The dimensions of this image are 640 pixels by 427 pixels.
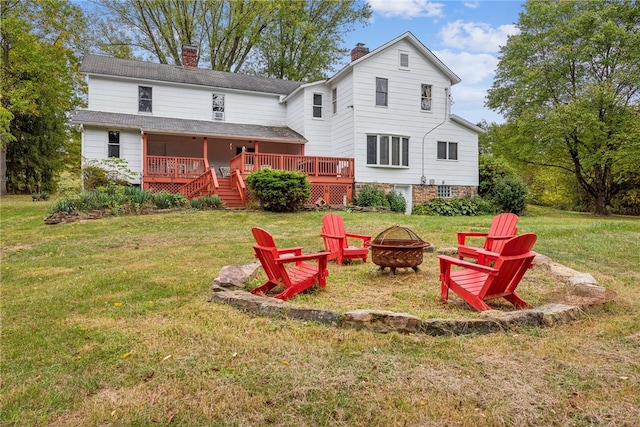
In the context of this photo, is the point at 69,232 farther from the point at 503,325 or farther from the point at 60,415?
the point at 503,325

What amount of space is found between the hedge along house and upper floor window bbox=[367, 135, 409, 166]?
0.05 metres

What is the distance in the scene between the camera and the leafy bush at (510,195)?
1959 centimetres

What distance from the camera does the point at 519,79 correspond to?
908 inches

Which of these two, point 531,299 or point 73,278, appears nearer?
point 531,299

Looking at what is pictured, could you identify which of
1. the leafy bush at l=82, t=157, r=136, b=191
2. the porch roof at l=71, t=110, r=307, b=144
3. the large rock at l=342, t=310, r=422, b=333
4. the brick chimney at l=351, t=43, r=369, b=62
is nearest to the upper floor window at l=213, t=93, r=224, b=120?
the porch roof at l=71, t=110, r=307, b=144

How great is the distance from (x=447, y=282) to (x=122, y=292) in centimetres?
418

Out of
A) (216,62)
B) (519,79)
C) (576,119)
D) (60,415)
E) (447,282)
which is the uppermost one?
(216,62)

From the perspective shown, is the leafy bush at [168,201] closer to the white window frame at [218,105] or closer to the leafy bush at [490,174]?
the white window frame at [218,105]

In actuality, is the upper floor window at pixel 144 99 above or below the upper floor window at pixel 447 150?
above

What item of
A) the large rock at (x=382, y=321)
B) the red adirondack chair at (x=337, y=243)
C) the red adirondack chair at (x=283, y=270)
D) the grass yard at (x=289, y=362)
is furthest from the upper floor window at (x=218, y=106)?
the large rock at (x=382, y=321)

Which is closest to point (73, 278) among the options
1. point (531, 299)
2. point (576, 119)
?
point (531, 299)

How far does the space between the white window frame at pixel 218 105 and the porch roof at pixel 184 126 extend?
0.52 metres

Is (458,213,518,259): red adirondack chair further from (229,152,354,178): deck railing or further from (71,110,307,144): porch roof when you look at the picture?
(71,110,307,144): porch roof

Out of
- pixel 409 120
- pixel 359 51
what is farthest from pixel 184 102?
pixel 409 120
